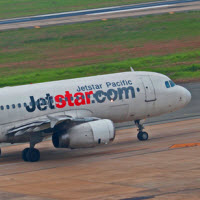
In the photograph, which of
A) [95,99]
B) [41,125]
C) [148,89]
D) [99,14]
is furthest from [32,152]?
[99,14]

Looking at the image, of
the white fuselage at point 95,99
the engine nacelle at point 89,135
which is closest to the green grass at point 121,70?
the white fuselage at point 95,99

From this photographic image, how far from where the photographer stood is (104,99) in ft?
118

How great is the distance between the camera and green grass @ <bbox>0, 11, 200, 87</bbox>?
64.5m

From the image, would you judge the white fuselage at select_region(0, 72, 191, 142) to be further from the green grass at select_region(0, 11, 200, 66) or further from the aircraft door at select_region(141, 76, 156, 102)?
the green grass at select_region(0, 11, 200, 66)

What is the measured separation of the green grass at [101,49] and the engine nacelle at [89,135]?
29.2 metres

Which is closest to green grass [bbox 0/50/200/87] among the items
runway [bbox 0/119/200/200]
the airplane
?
runway [bbox 0/119/200/200]

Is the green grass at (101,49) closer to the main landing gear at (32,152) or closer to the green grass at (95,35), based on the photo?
the green grass at (95,35)

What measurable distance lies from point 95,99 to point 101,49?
1519 inches

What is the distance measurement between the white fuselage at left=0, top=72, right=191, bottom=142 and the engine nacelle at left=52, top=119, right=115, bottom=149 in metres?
2.65

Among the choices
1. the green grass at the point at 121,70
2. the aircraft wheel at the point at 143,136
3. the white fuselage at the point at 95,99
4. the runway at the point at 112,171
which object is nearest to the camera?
the runway at the point at 112,171

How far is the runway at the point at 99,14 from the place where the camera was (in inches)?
3480

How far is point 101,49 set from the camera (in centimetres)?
7375

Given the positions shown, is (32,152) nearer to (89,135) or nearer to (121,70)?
(89,135)

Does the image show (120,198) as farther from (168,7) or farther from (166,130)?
(168,7)
